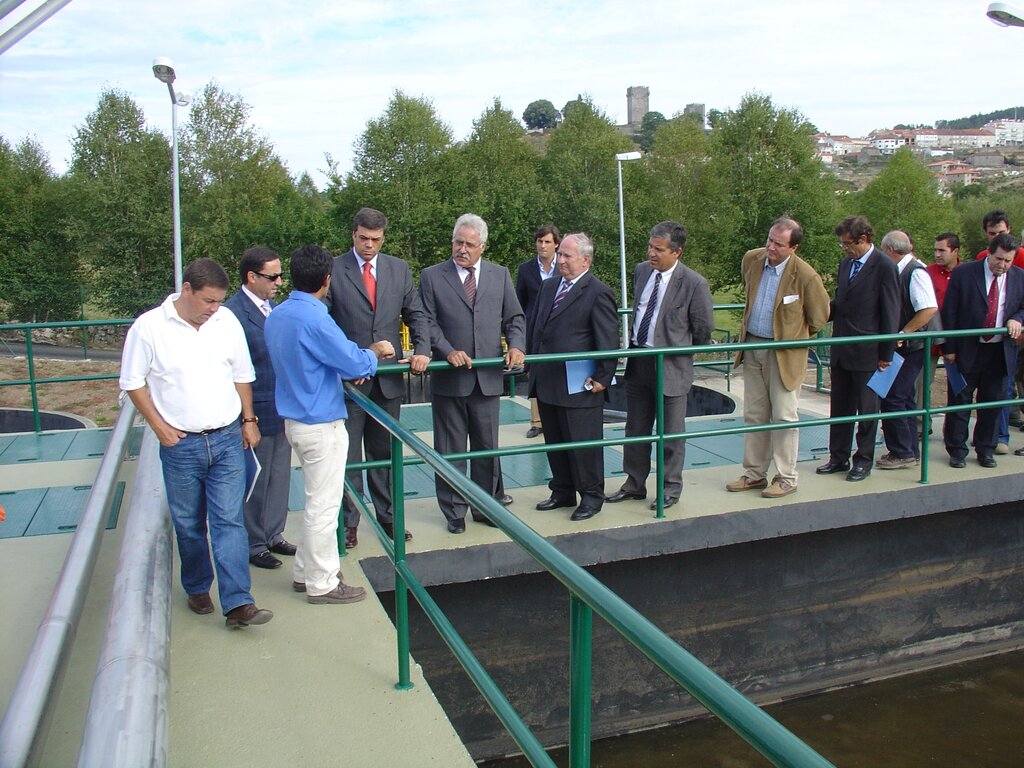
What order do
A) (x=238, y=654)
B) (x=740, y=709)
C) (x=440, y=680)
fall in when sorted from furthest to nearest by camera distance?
1. (x=440, y=680)
2. (x=238, y=654)
3. (x=740, y=709)

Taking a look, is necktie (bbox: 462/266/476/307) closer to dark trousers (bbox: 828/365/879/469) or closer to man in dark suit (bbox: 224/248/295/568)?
man in dark suit (bbox: 224/248/295/568)

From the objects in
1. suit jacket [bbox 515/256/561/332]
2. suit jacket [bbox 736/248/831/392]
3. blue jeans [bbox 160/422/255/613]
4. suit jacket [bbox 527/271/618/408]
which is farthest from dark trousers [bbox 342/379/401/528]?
suit jacket [bbox 515/256/561/332]

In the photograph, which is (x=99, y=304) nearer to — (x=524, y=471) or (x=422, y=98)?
(x=422, y=98)

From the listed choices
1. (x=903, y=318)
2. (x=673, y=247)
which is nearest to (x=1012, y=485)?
(x=903, y=318)

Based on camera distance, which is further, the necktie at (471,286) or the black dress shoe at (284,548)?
A: the necktie at (471,286)

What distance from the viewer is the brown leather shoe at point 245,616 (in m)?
4.09

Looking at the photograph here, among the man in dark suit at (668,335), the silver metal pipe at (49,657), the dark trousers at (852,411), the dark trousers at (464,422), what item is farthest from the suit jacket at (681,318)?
the silver metal pipe at (49,657)

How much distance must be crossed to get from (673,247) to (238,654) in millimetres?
3415

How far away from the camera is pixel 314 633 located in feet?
13.6

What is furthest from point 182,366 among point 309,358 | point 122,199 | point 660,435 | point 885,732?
point 122,199

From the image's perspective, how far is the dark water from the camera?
564cm

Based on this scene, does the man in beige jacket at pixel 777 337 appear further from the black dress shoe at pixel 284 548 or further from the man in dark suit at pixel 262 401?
the man in dark suit at pixel 262 401

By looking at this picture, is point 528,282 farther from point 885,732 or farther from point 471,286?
point 885,732

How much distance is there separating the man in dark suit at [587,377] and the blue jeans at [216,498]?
2160 millimetres
